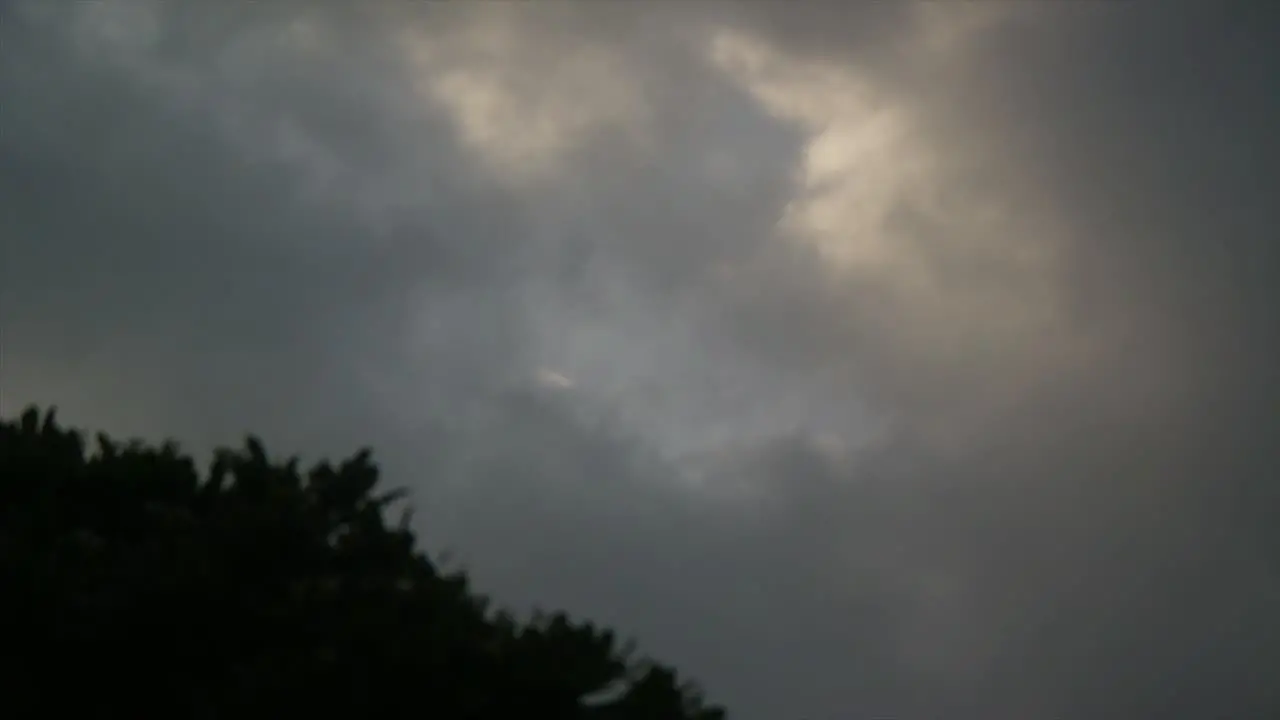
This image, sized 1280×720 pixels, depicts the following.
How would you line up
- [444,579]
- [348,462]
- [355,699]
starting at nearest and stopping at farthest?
[355,699], [444,579], [348,462]

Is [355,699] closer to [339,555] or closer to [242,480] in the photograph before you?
[339,555]

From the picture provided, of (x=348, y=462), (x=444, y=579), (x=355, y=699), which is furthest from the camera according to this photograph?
(x=348, y=462)

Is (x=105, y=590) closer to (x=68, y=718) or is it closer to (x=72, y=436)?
(x=68, y=718)

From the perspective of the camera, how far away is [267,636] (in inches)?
787

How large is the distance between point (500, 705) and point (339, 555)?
12.6 feet

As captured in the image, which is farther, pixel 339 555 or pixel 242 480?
pixel 242 480

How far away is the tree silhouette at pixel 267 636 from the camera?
19.2 meters

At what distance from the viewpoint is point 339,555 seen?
70.5 feet

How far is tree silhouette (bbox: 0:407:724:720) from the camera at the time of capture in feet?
63.1

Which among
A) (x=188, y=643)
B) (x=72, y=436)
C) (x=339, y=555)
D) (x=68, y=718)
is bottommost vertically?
(x=68, y=718)

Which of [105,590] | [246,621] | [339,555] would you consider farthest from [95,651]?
[339,555]

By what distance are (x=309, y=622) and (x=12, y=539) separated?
5.17 m

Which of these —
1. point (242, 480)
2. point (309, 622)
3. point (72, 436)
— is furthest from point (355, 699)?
point (72, 436)

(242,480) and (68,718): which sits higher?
(242,480)
